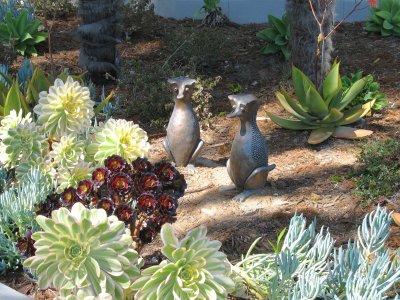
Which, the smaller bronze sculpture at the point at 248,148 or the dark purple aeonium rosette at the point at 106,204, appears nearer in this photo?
the dark purple aeonium rosette at the point at 106,204

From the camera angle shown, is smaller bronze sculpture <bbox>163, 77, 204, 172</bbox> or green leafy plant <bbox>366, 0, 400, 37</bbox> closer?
smaller bronze sculpture <bbox>163, 77, 204, 172</bbox>

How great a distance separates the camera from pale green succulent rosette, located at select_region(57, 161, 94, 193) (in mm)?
3332

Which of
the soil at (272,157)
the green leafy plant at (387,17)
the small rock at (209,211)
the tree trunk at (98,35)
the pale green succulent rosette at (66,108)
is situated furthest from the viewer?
the green leafy plant at (387,17)

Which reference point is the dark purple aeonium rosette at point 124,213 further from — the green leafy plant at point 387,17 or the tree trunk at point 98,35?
the green leafy plant at point 387,17

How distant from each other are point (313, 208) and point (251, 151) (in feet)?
1.80

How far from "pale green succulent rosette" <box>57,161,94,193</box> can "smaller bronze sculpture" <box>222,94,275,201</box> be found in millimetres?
1509

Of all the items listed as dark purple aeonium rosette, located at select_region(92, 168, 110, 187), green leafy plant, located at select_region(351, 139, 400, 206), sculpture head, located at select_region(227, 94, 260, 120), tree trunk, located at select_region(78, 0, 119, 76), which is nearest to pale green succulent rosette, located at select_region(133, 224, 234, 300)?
dark purple aeonium rosette, located at select_region(92, 168, 110, 187)

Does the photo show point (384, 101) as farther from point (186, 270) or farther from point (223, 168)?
point (186, 270)

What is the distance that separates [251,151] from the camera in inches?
185

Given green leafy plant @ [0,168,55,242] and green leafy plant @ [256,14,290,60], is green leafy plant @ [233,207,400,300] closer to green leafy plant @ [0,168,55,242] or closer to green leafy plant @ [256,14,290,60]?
green leafy plant @ [0,168,55,242]

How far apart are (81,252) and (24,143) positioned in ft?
4.11

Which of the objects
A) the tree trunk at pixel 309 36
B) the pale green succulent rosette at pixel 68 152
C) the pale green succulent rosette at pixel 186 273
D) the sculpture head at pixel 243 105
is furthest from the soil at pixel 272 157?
the pale green succulent rosette at pixel 186 273

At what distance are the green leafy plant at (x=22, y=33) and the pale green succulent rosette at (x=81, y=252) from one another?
224 inches

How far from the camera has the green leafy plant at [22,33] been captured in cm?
795
